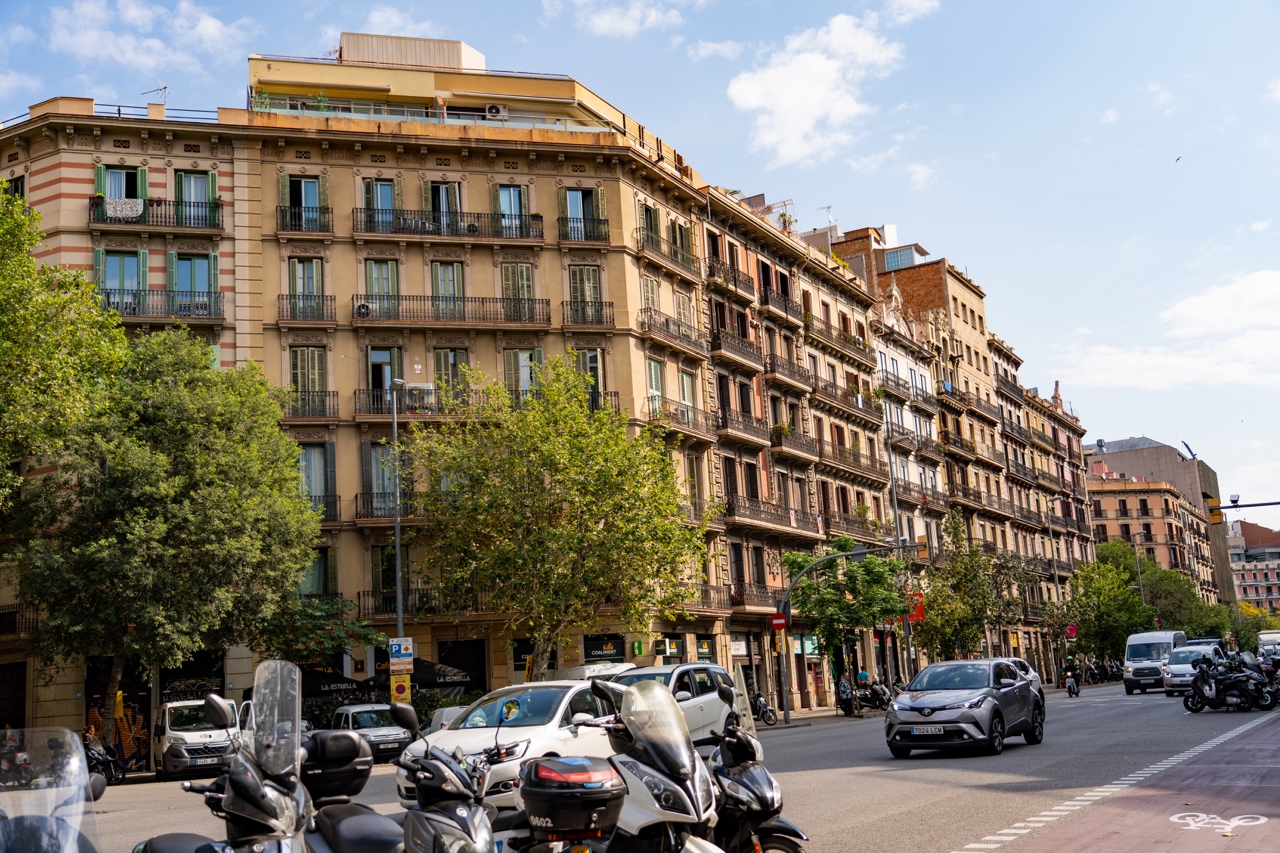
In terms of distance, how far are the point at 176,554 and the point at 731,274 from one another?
26.0 m

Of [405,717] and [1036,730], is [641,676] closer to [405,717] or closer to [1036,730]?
[1036,730]

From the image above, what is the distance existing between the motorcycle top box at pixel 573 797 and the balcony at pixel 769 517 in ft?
124

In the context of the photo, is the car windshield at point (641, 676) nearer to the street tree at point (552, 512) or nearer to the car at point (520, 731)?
the car at point (520, 731)

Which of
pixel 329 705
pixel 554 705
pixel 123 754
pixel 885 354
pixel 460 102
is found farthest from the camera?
pixel 885 354

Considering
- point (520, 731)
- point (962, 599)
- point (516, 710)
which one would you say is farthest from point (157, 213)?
point (962, 599)

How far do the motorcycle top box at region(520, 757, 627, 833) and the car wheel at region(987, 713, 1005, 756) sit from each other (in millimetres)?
13538

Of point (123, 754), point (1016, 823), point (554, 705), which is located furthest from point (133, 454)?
point (1016, 823)

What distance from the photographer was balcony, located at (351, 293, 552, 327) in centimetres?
3953

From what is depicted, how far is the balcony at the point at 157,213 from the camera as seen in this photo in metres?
37.2

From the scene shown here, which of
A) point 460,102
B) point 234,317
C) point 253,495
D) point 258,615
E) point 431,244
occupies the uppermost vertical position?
point 460,102

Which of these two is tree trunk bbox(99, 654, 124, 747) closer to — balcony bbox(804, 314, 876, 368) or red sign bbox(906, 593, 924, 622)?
red sign bbox(906, 593, 924, 622)

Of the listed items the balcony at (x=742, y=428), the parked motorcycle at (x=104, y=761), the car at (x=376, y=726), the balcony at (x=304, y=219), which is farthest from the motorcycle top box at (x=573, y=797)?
the balcony at (x=742, y=428)

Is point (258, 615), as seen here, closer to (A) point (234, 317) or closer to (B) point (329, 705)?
(B) point (329, 705)

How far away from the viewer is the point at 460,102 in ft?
145
